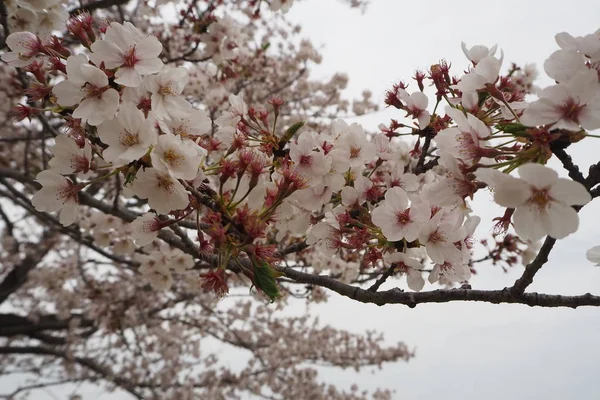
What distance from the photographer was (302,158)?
1369 mm

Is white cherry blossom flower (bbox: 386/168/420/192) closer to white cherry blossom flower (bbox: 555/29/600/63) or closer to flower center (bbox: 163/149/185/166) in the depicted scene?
white cherry blossom flower (bbox: 555/29/600/63)

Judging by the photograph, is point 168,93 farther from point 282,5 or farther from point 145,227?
point 282,5

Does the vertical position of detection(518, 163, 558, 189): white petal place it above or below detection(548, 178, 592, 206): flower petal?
above

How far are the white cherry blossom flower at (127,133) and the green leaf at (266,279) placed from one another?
1.39 feet

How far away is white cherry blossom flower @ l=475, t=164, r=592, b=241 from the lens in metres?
0.84

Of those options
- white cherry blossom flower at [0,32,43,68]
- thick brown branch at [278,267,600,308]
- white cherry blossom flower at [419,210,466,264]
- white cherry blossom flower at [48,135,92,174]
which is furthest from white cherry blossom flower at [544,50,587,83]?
white cherry blossom flower at [0,32,43,68]

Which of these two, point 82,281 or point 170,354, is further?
point 170,354

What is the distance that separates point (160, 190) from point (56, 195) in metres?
0.46

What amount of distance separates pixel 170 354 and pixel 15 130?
4.14 metres

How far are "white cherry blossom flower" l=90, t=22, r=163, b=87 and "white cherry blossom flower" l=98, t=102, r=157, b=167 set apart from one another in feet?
0.28

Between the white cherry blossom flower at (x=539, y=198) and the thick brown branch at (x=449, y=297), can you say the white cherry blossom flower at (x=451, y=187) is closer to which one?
the white cherry blossom flower at (x=539, y=198)

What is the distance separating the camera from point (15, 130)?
551 centimetres

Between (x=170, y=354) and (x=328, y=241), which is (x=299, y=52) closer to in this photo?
(x=170, y=354)

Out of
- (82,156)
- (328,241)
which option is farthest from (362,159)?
(82,156)
